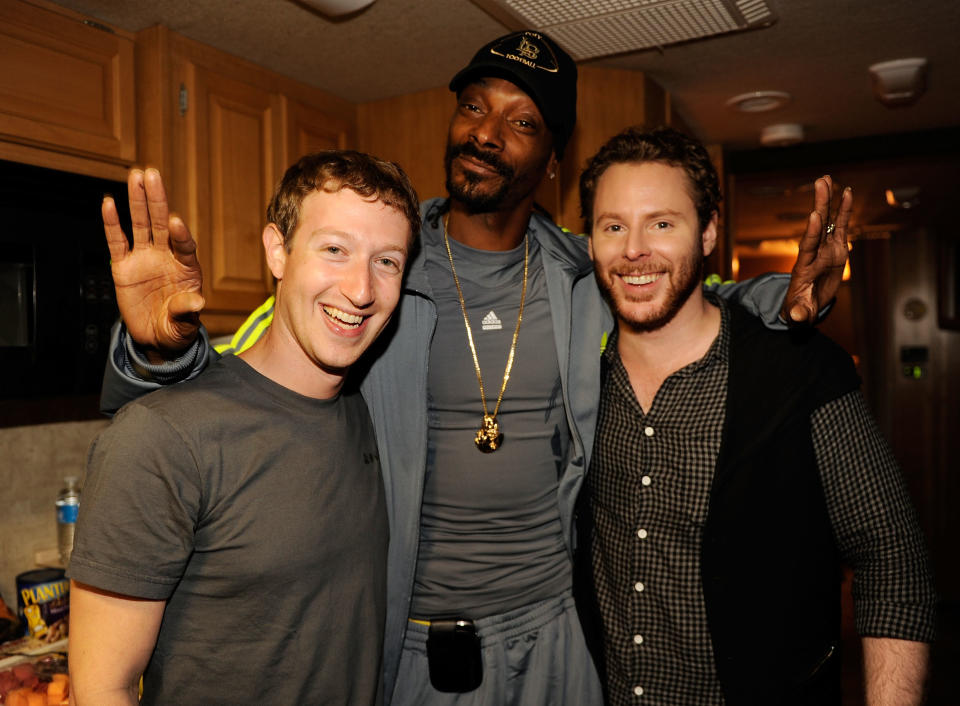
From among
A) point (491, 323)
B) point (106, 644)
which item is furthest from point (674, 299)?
point (106, 644)

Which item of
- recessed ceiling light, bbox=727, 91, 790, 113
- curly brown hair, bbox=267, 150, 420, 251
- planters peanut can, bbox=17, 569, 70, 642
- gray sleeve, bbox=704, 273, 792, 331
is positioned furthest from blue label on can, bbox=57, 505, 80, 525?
recessed ceiling light, bbox=727, 91, 790, 113

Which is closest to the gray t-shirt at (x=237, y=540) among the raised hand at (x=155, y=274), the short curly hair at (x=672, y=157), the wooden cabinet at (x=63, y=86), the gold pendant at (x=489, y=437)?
the raised hand at (x=155, y=274)

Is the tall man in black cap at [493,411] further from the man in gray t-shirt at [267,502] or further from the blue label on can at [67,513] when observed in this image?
the blue label on can at [67,513]

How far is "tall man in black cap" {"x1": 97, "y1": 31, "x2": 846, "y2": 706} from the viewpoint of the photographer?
1.55 meters

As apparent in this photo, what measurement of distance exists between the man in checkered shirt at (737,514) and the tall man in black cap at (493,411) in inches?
5.0

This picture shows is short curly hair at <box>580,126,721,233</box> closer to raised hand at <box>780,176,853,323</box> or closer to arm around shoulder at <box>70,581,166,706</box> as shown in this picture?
raised hand at <box>780,176,853,323</box>

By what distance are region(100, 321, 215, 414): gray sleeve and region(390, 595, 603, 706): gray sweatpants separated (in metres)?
0.79

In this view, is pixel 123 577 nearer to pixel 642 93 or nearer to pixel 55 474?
pixel 55 474

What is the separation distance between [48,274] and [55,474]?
0.88 meters

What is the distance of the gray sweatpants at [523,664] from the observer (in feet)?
5.19

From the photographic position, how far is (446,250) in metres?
1.79

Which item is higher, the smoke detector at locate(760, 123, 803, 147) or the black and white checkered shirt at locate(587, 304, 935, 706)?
the smoke detector at locate(760, 123, 803, 147)

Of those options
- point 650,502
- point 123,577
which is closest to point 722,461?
point 650,502

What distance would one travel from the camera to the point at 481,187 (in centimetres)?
173
